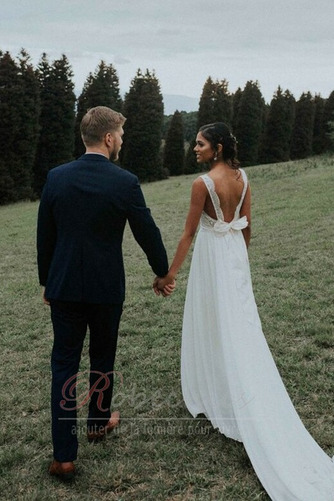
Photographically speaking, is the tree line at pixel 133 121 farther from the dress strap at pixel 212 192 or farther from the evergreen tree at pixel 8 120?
the dress strap at pixel 212 192

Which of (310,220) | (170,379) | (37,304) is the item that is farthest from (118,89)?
(170,379)

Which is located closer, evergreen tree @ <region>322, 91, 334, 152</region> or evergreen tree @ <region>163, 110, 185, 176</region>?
evergreen tree @ <region>163, 110, 185, 176</region>

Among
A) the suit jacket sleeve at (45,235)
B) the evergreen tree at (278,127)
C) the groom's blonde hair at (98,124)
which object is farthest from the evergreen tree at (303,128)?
the suit jacket sleeve at (45,235)

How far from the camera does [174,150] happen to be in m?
47.5

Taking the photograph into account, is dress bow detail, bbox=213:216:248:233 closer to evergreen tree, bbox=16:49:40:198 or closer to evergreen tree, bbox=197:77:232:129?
evergreen tree, bbox=16:49:40:198

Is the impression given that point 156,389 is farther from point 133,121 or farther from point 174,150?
point 174,150

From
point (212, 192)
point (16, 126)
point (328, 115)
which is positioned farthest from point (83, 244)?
point (328, 115)

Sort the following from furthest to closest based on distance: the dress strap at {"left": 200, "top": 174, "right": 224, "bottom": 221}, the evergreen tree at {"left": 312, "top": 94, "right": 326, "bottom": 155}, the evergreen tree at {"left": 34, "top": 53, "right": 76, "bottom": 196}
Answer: the evergreen tree at {"left": 312, "top": 94, "right": 326, "bottom": 155} → the evergreen tree at {"left": 34, "top": 53, "right": 76, "bottom": 196} → the dress strap at {"left": 200, "top": 174, "right": 224, "bottom": 221}

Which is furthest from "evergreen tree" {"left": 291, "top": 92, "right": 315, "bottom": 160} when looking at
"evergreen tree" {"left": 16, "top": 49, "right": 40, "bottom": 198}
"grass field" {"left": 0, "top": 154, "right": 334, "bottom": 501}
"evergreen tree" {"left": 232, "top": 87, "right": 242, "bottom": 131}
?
"grass field" {"left": 0, "top": 154, "right": 334, "bottom": 501}

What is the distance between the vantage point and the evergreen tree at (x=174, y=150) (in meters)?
47.2

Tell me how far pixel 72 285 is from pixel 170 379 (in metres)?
2.17

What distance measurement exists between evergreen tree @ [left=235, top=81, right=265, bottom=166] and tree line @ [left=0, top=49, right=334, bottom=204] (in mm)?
94

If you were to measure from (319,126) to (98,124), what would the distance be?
55228 mm

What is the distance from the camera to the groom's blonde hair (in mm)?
3438
